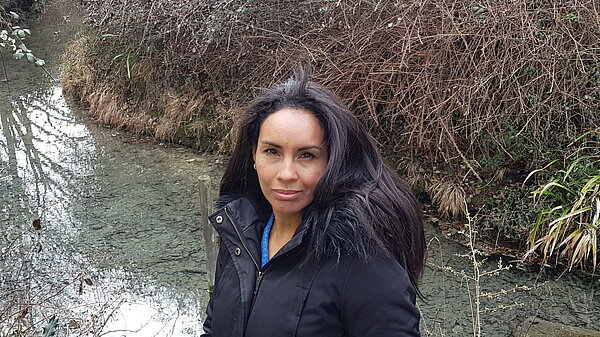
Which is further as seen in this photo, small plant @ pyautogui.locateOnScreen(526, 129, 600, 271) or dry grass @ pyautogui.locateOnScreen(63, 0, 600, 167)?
dry grass @ pyautogui.locateOnScreen(63, 0, 600, 167)

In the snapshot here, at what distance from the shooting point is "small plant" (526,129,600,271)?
14.1 ft

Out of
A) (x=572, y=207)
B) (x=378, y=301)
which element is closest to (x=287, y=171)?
(x=378, y=301)

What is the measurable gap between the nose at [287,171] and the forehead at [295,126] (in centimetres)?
5

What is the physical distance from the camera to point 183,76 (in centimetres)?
755

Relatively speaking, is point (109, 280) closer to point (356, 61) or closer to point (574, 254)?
point (356, 61)

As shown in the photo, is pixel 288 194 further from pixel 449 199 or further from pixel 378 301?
pixel 449 199

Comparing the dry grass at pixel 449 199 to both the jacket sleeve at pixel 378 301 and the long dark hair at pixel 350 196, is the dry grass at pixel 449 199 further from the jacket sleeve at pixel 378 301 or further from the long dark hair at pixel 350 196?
the jacket sleeve at pixel 378 301

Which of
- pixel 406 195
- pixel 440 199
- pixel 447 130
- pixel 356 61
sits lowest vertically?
pixel 440 199

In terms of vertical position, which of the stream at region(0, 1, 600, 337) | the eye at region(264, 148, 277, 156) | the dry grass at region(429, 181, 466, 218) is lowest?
the stream at region(0, 1, 600, 337)

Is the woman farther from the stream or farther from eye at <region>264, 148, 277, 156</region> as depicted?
the stream

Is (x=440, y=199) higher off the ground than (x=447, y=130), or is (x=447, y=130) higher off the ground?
(x=447, y=130)

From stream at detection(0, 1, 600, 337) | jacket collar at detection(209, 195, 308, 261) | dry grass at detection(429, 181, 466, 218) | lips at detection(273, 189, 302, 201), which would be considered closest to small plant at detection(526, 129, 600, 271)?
stream at detection(0, 1, 600, 337)

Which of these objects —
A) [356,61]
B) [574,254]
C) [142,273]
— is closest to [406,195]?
[574,254]

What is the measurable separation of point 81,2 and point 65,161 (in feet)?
10.5
